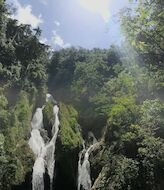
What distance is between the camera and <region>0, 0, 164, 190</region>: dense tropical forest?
8125 millimetres

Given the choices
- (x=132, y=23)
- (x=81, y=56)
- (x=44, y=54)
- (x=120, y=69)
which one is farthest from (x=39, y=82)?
(x=132, y=23)

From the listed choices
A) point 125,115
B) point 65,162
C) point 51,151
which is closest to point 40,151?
point 51,151

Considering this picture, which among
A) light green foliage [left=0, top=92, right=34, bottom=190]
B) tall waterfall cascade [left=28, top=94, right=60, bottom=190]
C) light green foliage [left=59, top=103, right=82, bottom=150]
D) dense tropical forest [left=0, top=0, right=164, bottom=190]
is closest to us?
dense tropical forest [left=0, top=0, right=164, bottom=190]

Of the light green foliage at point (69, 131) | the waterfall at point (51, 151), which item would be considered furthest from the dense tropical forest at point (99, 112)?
the waterfall at point (51, 151)

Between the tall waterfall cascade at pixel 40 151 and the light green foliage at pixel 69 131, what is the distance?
1.04 m

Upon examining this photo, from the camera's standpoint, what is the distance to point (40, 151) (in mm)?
29172

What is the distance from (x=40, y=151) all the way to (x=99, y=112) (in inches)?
499

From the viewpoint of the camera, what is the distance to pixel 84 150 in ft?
96.8

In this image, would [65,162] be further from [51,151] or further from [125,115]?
[125,115]

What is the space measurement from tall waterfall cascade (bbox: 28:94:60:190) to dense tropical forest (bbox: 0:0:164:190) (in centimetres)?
52

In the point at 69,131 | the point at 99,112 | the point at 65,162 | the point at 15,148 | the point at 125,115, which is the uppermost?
the point at 99,112

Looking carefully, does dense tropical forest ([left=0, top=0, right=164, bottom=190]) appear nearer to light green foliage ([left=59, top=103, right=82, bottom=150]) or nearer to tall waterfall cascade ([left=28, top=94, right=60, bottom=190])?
light green foliage ([left=59, top=103, right=82, bottom=150])

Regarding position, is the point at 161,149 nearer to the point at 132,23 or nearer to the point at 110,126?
the point at 110,126

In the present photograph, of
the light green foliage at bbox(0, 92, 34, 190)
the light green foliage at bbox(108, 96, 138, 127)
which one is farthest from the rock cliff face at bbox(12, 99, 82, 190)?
the light green foliage at bbox(108, 96, 138, 127)
